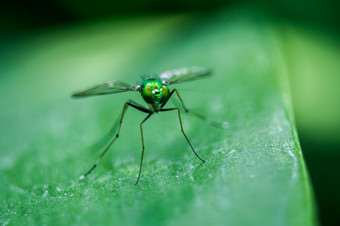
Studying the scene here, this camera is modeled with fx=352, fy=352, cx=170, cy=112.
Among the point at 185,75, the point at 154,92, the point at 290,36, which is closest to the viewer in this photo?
the point at 154,92

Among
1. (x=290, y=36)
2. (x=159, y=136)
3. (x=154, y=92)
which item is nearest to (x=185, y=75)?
(x=154, y=92)

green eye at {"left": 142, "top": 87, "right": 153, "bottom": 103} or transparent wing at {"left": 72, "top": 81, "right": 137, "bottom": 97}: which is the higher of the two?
transparent wing at {"left": 72, "top": 81, "right": 137, "bottom": 97}

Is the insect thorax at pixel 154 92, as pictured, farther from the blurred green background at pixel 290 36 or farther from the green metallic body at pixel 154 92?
the blurred green background at pixel 290 36

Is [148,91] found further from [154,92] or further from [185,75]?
[185,75]

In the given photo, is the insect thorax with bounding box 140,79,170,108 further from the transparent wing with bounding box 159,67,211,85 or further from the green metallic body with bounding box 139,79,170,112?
the transparent wing with bounding box 159,67,211,85

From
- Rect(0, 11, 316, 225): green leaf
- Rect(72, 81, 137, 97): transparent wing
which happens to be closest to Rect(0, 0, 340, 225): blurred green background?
Rect(0, 11, 316, 225): green leaf

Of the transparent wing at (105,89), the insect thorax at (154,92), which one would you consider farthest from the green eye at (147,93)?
the transparent wing at (105,89)

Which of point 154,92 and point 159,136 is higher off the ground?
point 154,92
